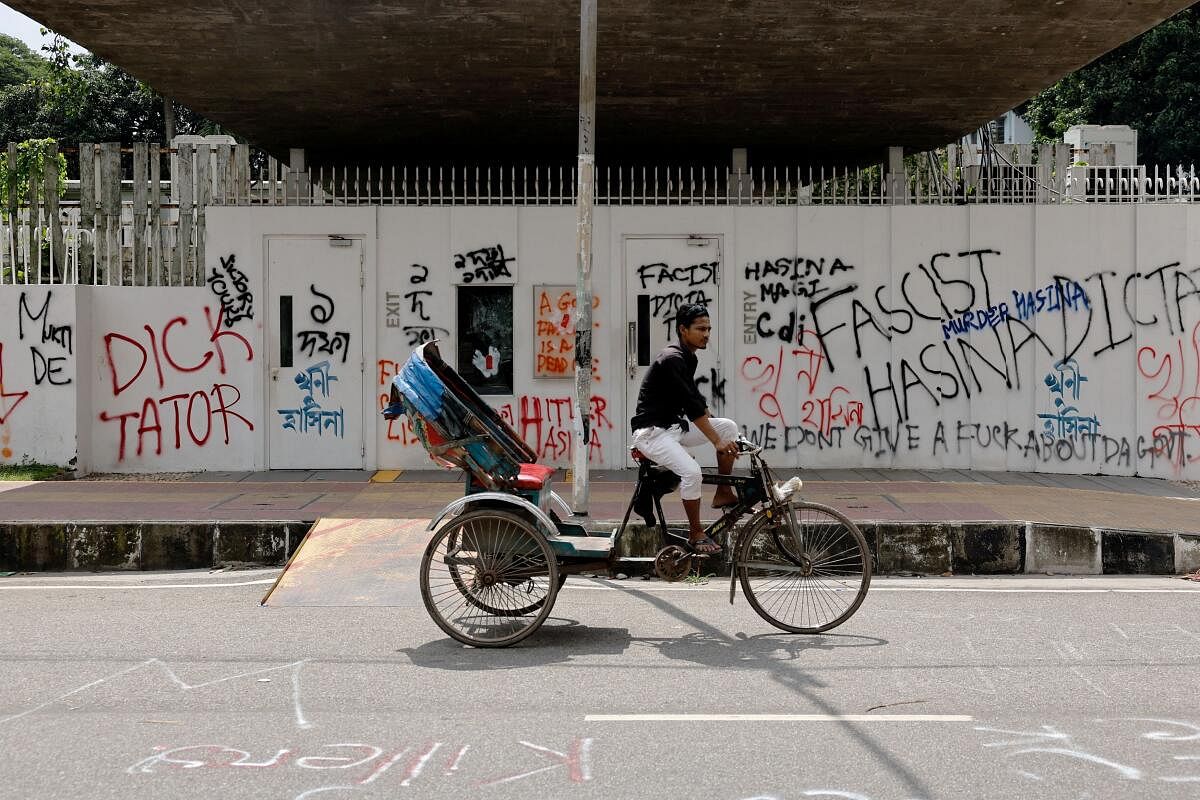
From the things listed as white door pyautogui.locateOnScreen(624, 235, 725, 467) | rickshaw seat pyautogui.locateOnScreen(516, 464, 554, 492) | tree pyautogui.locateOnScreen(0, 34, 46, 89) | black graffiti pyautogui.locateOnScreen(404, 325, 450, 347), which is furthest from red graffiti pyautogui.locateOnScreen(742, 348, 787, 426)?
tree pyautogui.locateOnScreen(0, 34, 46, 89)

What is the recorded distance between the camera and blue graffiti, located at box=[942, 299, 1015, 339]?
43.8 ft

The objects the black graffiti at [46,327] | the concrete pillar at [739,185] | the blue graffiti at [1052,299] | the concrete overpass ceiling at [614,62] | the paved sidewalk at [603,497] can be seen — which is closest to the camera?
the paved sidewalk at [603,497]

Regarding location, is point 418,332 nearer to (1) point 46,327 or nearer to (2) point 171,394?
(2) point 171,394

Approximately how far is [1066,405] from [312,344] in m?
8.34

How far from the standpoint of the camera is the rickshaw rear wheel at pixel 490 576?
21.9 ft

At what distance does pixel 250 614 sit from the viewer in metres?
7.50

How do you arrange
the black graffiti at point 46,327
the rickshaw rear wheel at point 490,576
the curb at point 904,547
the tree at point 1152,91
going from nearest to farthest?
the rickshaw rear wheel at point 490,576 < the curb at point 904,547 < the black graffiti at point 46,327 < the tree at point 1152,91

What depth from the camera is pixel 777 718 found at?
529 cm

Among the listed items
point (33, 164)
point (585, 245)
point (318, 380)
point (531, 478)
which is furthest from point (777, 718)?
point (33, 164)

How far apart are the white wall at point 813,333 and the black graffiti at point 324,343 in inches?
10.7

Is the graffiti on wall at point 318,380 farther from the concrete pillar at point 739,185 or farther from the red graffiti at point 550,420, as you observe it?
the concrete pillar at point 739,185

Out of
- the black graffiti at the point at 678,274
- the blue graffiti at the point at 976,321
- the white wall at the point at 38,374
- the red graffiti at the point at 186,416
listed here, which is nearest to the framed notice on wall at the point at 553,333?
the black graffiti at the point at 678,274

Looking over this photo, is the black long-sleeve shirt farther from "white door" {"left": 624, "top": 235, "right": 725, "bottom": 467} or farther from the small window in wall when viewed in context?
the small window in wall

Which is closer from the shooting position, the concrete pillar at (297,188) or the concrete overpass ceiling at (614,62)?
the concrete overpass ceiling at (614,62)
